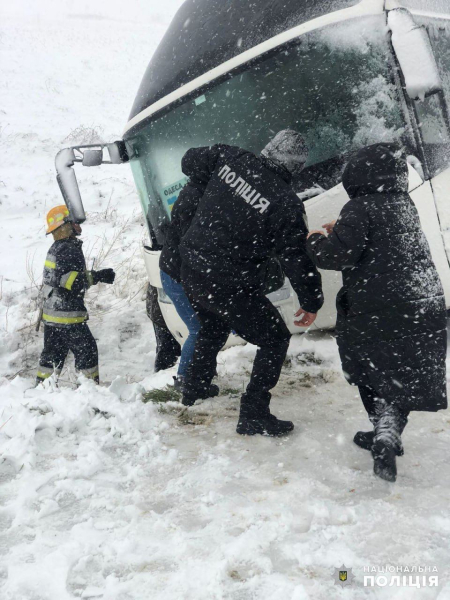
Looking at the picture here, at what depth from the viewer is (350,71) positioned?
139 inches

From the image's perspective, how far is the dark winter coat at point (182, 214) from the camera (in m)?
3.25

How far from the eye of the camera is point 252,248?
289 centimetres

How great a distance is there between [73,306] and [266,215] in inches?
110

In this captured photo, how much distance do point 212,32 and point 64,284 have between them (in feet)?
8.21

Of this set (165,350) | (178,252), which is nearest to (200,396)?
(178,252)

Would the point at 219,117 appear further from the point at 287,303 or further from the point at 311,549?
the point at 311,549

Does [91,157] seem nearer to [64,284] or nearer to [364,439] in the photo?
[64,284]

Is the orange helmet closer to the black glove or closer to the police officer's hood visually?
the black glove

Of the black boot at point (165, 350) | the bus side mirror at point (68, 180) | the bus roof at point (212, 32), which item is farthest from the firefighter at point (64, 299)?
the bus roof at point (212, 32)

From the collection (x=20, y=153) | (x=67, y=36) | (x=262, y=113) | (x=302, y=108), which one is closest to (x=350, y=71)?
(x=302, y=108)

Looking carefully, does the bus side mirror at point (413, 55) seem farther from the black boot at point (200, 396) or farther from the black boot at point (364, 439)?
the black boot at point (200, 396)

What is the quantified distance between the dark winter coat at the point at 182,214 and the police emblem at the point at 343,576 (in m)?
2.16

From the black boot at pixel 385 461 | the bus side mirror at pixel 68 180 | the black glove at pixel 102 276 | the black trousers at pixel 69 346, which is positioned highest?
the bus side mirror at pixel 68 180

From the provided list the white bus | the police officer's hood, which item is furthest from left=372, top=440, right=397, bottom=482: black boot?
the white bus
